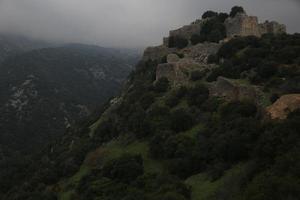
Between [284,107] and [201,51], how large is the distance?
32830 mm

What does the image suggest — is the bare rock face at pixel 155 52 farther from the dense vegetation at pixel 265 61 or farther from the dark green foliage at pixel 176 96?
the dark green foliage at pixel 176 96

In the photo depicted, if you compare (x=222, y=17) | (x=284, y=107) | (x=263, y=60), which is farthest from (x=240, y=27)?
(x=284, y=107)

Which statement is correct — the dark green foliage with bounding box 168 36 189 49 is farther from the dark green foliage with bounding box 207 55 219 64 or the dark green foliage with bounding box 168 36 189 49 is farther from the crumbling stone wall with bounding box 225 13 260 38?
the dark green foliage with bounding box 207 55 219 64

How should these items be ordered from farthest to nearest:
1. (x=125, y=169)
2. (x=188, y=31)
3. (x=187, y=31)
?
(x=187, y=31)
(x=188, y=31)
(x=125, y=169)

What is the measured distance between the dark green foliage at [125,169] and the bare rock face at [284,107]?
1148 cm

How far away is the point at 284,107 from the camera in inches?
1298

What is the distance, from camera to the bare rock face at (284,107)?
106 ft

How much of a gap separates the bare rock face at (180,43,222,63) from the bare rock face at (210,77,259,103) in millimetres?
15292

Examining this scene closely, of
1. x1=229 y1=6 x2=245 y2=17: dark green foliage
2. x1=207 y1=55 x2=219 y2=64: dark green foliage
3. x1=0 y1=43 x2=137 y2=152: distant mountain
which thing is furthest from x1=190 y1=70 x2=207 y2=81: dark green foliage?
x1=0 y1=43 x2=137 y2=152: distant mountain

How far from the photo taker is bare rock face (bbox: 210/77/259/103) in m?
41.2

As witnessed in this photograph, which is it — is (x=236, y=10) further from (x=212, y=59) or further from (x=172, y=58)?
(x=212, y=59)

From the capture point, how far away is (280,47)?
171 ft

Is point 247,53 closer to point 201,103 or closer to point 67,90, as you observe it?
point 201,103

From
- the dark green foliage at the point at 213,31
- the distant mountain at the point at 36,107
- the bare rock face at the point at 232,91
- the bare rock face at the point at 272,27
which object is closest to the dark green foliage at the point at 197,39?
the dark green foliage at the point at 213,31
